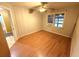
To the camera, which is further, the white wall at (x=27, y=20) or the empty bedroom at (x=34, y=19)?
the white wall at (x=27, y=20)

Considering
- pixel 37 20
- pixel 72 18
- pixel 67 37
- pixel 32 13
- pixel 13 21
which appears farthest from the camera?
pixel 67 37

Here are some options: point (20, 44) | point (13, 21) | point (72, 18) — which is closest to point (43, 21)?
point (13, 21)

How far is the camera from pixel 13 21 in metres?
1.23

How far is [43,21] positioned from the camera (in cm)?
111

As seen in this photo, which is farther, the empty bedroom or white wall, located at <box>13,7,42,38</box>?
white wall, located at <box>13,7,42,38</box>

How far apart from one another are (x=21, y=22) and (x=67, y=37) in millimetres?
1677

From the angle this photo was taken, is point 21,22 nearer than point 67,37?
Yes

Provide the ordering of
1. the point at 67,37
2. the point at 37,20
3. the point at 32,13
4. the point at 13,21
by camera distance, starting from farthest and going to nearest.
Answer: the point at 67,37, the point at 13,21, the point at 37,20, the point at 32,13

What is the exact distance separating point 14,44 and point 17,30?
2.75ft

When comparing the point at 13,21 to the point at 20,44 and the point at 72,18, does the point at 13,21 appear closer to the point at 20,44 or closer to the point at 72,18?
the point at 20,44

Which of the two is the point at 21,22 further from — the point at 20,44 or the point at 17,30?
the point at 20,44

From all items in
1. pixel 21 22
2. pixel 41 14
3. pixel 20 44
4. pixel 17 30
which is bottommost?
pixel 20 44

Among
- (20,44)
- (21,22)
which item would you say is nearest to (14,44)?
(20,44)

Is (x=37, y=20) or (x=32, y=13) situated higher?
(x=32, y=13)
